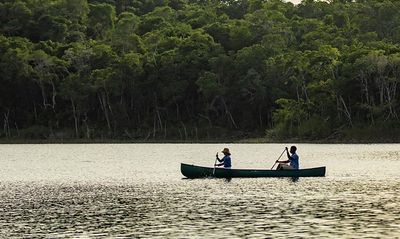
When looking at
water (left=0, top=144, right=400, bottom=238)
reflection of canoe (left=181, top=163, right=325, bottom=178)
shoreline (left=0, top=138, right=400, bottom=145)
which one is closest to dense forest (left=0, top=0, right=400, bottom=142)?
shoreline (left=0, top=138, right=400, bottom=145)

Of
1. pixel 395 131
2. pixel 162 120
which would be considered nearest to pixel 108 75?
pixel 162 120

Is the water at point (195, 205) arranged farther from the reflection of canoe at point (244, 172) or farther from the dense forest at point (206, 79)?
the dense forest at point (206, 79)

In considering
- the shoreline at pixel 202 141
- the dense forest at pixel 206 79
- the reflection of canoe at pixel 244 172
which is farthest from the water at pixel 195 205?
the dense forest at pixel 206 79

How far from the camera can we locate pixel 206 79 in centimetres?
12000

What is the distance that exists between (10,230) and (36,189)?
15.9 m

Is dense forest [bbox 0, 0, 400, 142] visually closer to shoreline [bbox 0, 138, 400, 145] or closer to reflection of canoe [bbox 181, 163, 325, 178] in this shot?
shoreline [bbox 0, 138, 400, 145]

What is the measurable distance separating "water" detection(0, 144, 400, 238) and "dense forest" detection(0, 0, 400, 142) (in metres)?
52.4

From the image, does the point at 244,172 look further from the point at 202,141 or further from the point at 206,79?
the point at 202,141

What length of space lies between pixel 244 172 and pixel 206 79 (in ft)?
234

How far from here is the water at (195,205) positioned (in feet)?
90.8

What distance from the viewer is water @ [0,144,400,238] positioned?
90.8 feet

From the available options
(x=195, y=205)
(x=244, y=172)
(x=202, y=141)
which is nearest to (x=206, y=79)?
(x=202, y=141)

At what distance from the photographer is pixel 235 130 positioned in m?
124

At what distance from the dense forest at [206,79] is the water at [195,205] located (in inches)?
2061
